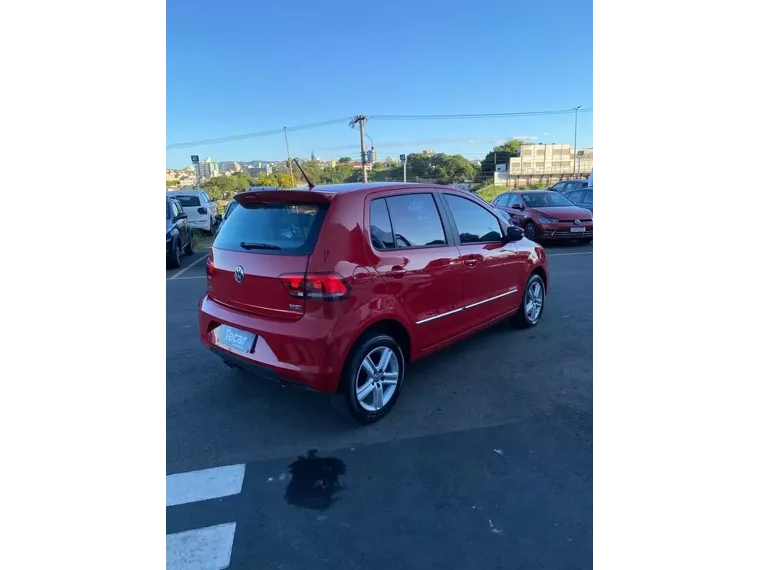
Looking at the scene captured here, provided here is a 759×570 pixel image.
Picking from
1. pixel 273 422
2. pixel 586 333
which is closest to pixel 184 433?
pixel 273 422

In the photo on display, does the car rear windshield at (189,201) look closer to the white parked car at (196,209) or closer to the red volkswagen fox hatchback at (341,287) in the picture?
the white parked car at (196,209)

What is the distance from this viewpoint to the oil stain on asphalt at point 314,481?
2393 mm

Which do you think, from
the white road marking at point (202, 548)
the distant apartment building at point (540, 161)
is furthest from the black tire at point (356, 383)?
the distant apartment building at point (540, 161)

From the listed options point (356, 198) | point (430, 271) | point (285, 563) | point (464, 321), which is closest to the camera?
point (285, 563)

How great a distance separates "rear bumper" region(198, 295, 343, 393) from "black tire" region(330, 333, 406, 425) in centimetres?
10

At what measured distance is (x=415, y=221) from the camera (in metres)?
3.54

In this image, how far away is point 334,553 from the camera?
2.04 m

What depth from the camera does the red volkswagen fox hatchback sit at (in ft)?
9.21

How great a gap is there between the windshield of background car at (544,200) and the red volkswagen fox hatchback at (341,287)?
1009 centimetres

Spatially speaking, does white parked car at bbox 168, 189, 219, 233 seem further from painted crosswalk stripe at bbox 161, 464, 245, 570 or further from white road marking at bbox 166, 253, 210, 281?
painted crosswalk stripe at bbox 161, 464, 245, 570

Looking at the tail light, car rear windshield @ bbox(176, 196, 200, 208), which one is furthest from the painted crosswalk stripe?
car rear windshield @ bbox(176, 196, 200, 208)

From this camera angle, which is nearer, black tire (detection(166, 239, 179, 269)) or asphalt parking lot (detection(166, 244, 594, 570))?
asphalt parking lot (detection(166, 244, 594, 570))
